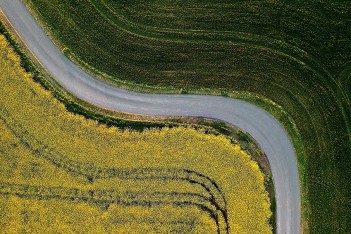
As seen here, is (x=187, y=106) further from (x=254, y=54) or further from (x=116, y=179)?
(x=116, y=179)

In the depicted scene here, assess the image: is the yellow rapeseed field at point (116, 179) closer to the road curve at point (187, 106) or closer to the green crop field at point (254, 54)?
the road curve at point (187, 106)

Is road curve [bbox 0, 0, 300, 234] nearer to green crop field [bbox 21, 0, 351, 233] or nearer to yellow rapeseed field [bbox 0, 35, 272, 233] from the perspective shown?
green crop field [bbox 21, 0, 351, 233]

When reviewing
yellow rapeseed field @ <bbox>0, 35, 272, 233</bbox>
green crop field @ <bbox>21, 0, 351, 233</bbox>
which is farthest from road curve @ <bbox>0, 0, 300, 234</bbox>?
yellow rapeseed field @ <bbox>0, 35, 272, 233</bbox>

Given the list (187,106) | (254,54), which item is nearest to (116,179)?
(187,106)

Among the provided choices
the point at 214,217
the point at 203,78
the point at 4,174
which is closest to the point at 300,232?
the point at 214,217

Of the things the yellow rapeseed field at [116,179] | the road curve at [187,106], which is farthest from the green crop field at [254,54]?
the yellow rapeseed field at [116,179]

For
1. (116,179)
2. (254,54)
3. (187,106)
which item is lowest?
(116,179)
